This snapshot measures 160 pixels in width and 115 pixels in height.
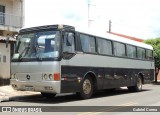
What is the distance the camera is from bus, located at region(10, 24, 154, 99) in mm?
14422

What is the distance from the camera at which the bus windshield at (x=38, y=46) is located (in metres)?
14.5

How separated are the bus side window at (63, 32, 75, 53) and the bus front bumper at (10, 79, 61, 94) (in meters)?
1.46

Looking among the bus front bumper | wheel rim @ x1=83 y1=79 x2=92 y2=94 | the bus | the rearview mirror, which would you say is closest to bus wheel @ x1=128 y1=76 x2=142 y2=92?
the bus

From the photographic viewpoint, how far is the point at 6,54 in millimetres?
21844

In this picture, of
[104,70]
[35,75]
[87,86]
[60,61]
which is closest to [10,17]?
[104,70]

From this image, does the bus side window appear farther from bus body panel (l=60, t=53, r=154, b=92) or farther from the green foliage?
the green foliage

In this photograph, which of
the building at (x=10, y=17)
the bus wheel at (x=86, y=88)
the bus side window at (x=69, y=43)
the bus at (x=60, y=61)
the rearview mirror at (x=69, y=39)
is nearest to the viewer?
the bus at (x=60, y=61)

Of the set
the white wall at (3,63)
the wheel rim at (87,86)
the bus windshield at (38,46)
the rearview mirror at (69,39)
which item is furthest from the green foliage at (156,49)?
the bus windshield at (38,46)

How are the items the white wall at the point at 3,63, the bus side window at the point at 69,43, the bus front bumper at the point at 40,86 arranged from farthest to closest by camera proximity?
the white wall at the point at 3,63 → the bus side window at the point at 69,43 → the bus front bumper at the point at 40,86

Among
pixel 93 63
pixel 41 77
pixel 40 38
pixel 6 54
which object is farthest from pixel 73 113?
pixel 6 54

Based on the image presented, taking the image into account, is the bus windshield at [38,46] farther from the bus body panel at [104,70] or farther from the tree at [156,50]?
the tree at [156,50]

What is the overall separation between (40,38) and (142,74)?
32.9ft

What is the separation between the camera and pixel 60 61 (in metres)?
14.4

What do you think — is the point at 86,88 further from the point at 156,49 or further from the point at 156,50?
the point at 156,49
